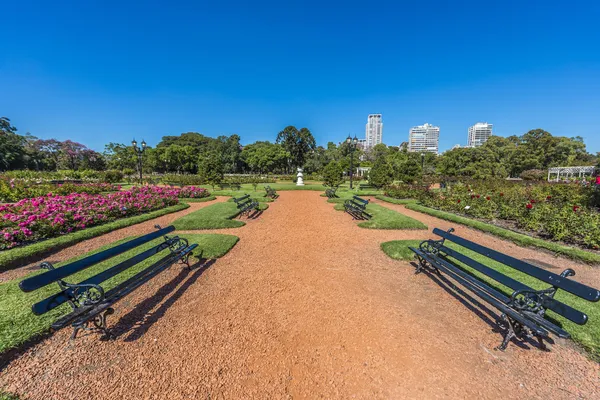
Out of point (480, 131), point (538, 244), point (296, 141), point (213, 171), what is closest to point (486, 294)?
point (538, 244)

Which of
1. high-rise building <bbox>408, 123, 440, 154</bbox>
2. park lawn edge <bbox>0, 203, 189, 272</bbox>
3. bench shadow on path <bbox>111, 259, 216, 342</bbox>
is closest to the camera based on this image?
bench shadow on path <bbox>111, 259, 216, 342</bbox>

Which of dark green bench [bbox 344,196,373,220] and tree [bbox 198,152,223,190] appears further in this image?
tree [bbox 198,152,223,190]

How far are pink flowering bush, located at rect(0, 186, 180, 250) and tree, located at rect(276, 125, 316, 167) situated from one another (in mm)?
43860

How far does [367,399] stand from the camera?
200cm

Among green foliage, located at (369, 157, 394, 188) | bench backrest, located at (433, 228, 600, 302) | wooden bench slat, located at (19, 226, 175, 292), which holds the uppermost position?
green foliage, located at (369, 157, 394, 188)

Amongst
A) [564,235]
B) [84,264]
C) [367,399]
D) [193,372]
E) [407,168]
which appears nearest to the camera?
[367,399]

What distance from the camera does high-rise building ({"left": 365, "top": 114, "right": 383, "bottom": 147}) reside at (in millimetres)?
180875

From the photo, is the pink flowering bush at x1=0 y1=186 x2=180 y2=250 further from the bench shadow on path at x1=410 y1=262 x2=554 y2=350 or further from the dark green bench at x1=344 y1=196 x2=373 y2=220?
the bench shadow on path at x1=410 y1=262 x2=554 y2=350

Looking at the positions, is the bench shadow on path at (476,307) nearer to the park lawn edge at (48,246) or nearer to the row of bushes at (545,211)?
the row of bushes at (545,211)

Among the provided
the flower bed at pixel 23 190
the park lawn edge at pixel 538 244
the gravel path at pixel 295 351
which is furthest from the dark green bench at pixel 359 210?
the flower bed at pixel 23 190

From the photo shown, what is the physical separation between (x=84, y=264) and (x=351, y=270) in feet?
13.2

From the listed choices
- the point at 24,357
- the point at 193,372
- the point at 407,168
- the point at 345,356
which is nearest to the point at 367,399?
the point at 345,356

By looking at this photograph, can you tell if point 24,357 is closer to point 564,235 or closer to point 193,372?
point 193,372

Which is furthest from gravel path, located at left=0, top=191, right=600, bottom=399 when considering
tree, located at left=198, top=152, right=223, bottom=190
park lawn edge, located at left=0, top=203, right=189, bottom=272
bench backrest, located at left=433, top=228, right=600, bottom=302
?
tree, located at left=198, top=152, right=223, bottom=190
